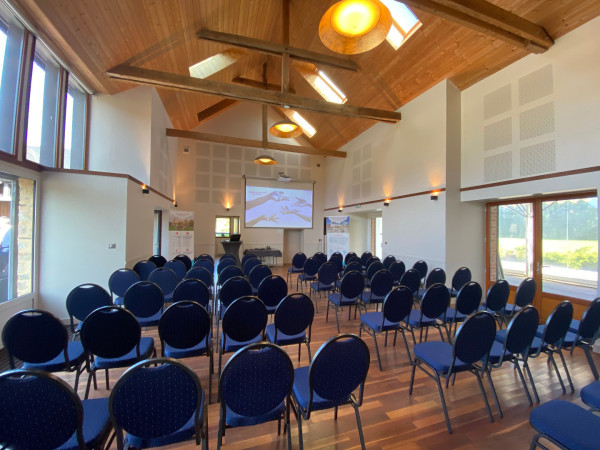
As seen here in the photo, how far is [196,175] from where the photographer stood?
1143 centimetres

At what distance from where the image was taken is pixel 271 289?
3660 millimetres

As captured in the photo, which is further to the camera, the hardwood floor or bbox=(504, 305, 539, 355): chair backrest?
bbox=(504, 305, 539, 355): chair backrest

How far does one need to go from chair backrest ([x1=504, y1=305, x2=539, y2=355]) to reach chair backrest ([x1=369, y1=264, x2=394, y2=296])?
1.98 m

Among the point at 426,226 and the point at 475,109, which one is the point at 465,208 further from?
the point at 475,109

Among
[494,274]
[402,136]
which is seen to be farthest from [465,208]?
[402,136]

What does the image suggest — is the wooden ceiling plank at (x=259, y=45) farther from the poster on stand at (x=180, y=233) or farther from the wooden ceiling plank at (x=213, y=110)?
the poster on stand at (x=180, y=233)

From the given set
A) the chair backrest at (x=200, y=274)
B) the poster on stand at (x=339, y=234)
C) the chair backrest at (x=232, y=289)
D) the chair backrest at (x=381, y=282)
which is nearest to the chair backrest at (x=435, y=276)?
the chair backrest at (x=381, y=282)

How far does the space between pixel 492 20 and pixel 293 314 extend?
5.07m

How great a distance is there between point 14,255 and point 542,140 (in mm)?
8987

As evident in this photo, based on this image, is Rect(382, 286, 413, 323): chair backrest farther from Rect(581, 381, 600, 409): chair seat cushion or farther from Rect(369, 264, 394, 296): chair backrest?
Rect(581, 381, 600, 409): chair seat cushion

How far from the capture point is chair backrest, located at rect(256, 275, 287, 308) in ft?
11.8

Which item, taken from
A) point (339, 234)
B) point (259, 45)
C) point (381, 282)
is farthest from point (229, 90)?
point (339, 234)

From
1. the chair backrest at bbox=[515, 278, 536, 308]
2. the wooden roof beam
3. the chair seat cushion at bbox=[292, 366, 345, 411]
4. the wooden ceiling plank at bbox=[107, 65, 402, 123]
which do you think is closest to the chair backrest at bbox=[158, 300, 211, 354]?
the chair seat cushion at bbox=[292, 366, 345, 411]

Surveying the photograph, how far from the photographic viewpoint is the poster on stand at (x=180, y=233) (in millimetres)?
8562
